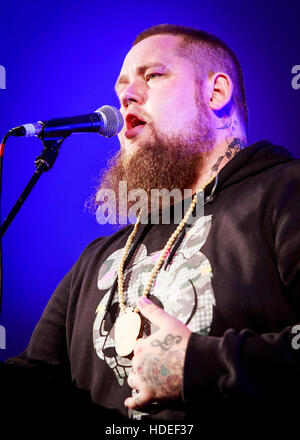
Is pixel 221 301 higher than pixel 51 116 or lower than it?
lower

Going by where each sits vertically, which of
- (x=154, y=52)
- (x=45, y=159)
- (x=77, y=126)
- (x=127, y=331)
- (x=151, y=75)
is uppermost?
(x=154, y=52)

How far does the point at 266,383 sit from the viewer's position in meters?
0.96

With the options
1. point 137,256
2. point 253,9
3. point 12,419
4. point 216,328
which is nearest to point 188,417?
point 216,328

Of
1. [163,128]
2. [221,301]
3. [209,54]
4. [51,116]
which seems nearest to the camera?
[221,301]

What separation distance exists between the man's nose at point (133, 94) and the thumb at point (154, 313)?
0.94m

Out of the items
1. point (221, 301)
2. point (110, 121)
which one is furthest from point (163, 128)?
point (221, 301)

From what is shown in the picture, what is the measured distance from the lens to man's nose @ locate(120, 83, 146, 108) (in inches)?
72.0

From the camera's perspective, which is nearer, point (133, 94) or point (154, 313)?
point (154, 313)

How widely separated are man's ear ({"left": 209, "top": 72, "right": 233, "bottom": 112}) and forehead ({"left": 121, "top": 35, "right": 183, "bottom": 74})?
A: 7.7 inches

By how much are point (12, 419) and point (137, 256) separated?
748mm

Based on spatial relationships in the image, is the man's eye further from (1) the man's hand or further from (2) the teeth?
(1) the man's hand

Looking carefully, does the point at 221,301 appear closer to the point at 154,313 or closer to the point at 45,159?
the point at 154,313

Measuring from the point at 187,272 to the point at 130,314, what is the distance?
9.0 inches

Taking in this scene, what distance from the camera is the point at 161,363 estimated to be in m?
1.06
